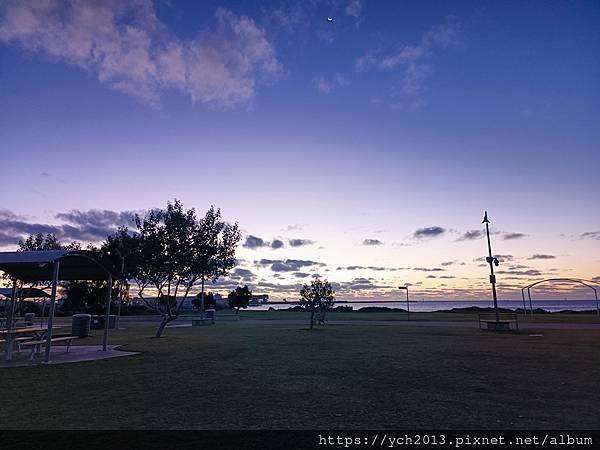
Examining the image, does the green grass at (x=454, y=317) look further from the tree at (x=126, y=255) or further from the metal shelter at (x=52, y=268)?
the metal shelter at (x=52, y=268)

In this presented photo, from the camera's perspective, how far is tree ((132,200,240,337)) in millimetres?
23266

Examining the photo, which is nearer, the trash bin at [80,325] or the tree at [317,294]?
the trash bin at [80,325]

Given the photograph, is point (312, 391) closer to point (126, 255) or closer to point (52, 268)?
point (52, 268)

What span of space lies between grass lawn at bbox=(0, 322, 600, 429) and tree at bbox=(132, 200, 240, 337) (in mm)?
10246

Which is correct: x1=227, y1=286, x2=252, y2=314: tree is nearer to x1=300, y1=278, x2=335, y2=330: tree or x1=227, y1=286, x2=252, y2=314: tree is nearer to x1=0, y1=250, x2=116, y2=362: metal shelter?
x1=300, y1=278, x2=335, y2=330: tree

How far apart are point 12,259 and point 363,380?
11322 mm

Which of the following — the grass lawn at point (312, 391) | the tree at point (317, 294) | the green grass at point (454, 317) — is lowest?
the grass lawn at point (312, 391)

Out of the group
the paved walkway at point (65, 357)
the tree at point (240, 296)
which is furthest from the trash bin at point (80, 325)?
the tree at point (240, 296)

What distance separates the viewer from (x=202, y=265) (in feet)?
78.3

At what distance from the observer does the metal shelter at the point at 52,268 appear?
12.3 meters

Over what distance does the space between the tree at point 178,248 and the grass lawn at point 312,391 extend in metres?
10.2

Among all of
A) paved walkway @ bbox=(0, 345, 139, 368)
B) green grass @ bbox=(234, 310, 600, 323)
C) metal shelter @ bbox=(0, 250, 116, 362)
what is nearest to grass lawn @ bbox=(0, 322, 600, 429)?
paved walkway @ bbox=(0, 345, 139, 368)
